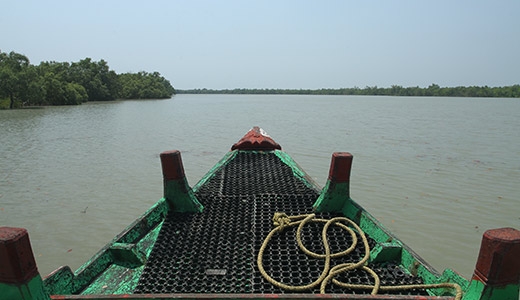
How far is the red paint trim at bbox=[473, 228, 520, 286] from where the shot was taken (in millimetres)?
1535

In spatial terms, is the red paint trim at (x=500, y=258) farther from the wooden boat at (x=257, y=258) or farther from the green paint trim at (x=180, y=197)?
the green paint trim at (x=180, y=197)

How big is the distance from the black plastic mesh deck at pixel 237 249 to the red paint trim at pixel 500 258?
72 centimetres

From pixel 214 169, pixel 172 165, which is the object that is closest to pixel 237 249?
pixel 172 165

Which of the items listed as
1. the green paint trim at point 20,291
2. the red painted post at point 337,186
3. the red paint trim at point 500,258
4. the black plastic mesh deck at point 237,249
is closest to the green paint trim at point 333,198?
the red painted post at point 337,186

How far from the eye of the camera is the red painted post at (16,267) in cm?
149

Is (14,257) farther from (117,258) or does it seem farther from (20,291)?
(117,258)

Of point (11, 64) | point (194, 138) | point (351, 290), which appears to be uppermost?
point (11, 64)

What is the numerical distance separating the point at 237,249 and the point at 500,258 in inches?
72.2

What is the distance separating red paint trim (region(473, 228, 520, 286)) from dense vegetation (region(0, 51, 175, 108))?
36322mm

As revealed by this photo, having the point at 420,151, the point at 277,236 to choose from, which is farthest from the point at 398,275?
the point at 420,151

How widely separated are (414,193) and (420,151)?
540 centimetres

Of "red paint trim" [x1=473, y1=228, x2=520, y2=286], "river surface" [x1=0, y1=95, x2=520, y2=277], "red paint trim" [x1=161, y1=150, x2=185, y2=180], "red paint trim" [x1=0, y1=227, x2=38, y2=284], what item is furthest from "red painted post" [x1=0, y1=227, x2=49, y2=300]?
"river surface" [x1=0, y1=95, x2=520, y2=277]

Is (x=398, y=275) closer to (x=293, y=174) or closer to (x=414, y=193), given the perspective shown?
(x=293, y=174)

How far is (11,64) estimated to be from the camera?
1260 inches
